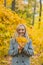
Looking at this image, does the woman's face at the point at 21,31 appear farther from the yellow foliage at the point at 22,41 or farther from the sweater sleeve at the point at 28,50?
the sweater sleeve at the point at 28,50

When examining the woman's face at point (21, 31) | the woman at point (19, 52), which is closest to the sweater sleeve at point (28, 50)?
the woman at point (19, 52)

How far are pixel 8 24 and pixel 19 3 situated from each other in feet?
67.6

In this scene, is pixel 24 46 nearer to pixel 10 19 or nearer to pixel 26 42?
pixel 26 42

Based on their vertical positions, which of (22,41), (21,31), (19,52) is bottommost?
(19,52)

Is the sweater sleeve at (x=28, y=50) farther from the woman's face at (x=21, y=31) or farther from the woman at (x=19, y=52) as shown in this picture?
the woman's face at (x=21, y=31)

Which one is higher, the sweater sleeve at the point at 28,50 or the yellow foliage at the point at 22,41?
the yellow foliage at the point at 22,41

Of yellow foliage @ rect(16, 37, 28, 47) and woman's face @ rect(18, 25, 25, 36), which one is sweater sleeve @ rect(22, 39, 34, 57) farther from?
woman's face @ rect(18, 25, 25, 36)

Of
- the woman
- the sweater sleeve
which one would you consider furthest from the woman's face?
the sweater sleeve

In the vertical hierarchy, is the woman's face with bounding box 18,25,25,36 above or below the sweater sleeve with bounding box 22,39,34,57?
above

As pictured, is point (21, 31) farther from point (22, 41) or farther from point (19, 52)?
point (19, 52)

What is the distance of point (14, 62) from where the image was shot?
459 cm

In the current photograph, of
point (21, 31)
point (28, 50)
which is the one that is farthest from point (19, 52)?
point (21, 31)

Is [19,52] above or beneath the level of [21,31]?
beneath

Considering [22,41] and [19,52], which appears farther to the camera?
[22,41]
